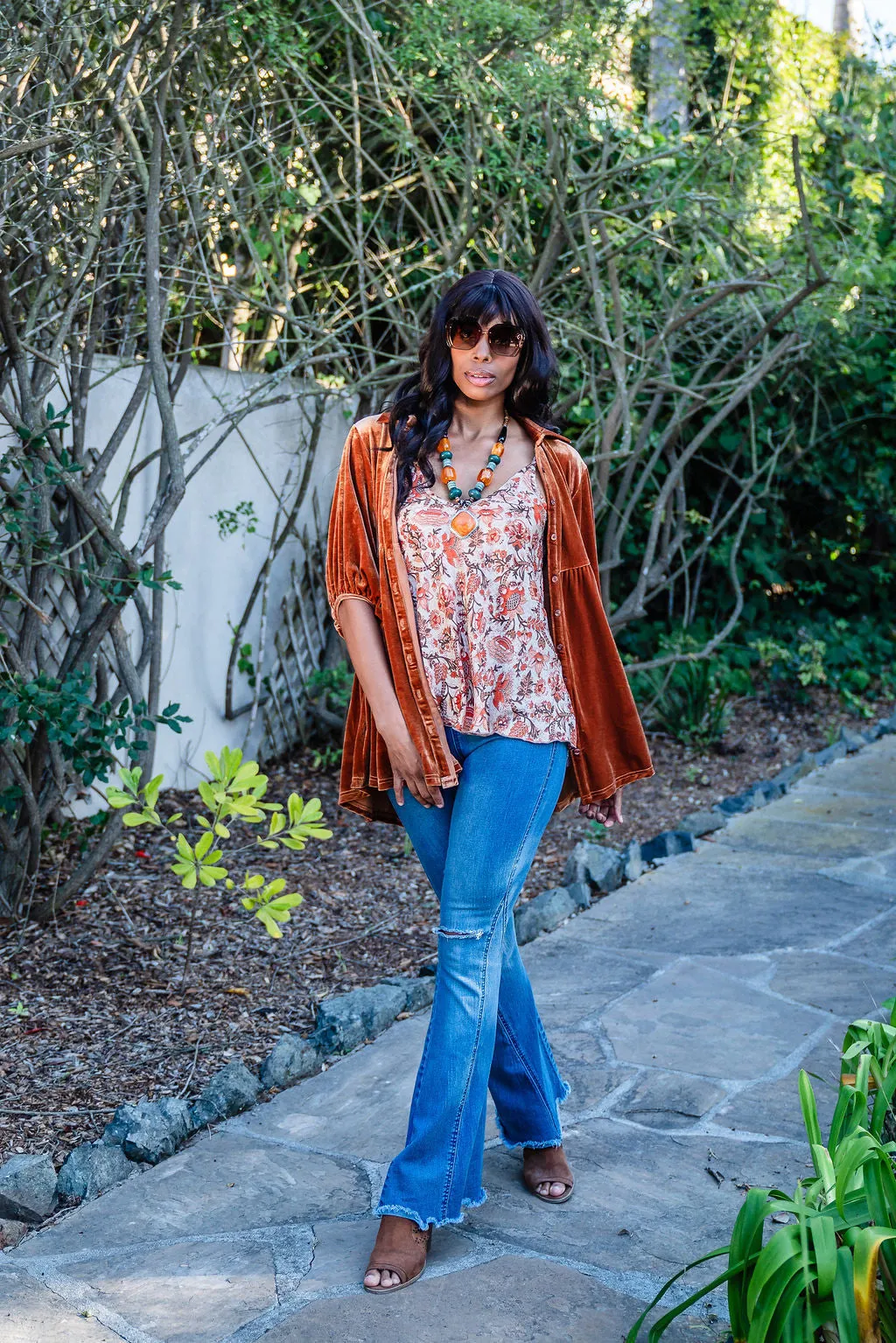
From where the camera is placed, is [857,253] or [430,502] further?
[857,253]

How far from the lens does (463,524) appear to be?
239cm

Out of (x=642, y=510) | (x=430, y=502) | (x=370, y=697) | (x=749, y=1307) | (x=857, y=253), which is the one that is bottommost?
(x=749, y=1307)

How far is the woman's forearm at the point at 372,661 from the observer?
240 centimetres

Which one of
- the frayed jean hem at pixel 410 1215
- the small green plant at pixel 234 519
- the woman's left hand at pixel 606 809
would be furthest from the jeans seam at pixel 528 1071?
the small green plant at pixel 234 519

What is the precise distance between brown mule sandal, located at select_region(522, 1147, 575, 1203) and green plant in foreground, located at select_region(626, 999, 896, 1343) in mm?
603

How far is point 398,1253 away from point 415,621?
1160mm

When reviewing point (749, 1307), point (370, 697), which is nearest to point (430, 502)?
point (370, 697)

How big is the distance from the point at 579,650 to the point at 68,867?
261 centimetres

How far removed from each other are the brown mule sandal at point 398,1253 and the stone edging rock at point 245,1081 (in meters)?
0.70

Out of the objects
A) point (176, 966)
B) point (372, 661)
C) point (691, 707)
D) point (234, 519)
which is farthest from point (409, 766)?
point (691, 707)

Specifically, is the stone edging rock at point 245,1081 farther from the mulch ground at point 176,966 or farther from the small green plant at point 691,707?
the small green plant at point 691,707

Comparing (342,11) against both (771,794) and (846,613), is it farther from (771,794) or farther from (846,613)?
(846,613)

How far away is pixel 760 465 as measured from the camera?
8.11m

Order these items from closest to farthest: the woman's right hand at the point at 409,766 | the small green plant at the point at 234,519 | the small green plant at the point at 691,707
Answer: the woman's right hand at the point at 409,766 → the small green plant at the point at 234,519 → the small green plant at the point at 691,707
